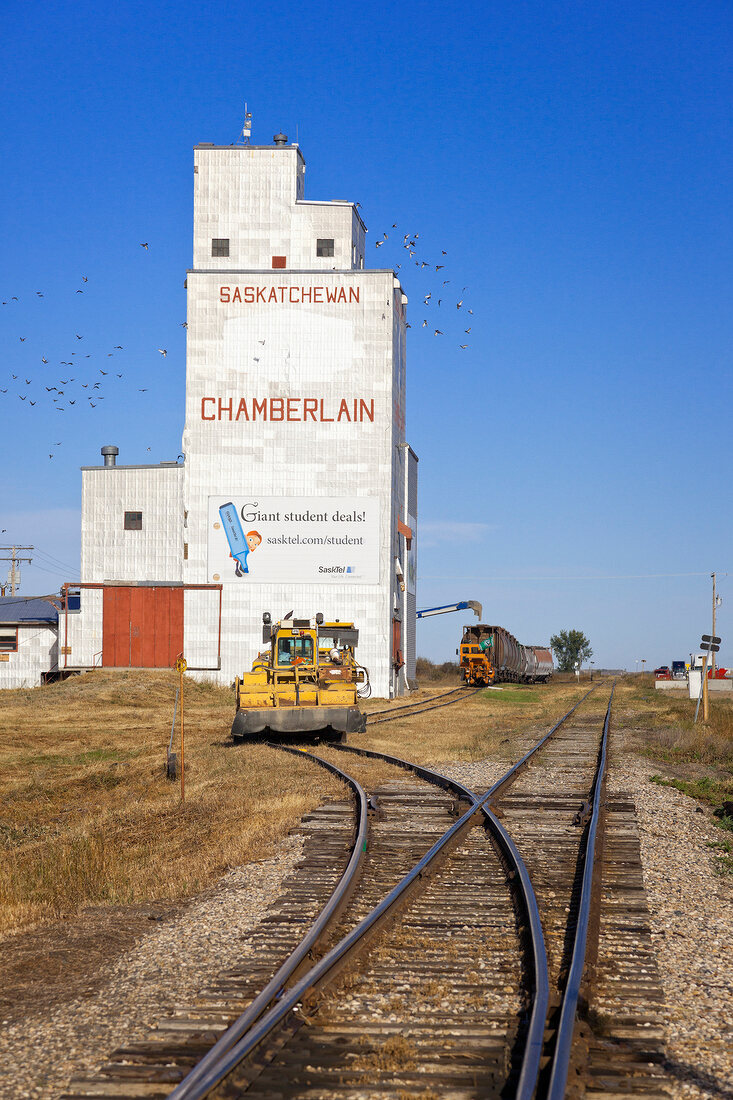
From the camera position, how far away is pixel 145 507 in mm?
51562

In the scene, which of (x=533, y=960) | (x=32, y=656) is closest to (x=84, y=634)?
(x=32, y=656)

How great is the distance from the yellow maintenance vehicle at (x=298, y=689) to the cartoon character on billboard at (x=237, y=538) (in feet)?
70.5

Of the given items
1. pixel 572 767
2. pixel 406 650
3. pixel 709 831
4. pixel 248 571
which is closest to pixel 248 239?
pixel 248 571

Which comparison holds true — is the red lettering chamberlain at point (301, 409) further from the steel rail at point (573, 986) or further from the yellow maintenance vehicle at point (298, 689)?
the steel rail at point (573, 986)

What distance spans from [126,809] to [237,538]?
30.6 metres

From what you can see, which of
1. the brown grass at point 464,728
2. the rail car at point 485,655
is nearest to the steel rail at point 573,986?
the brown grass at point 464,728

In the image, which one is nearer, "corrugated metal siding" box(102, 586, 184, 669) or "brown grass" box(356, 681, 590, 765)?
"brown grass" box(356, 681, 590, 765)

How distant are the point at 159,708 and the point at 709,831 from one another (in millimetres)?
29116

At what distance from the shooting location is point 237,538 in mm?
47688

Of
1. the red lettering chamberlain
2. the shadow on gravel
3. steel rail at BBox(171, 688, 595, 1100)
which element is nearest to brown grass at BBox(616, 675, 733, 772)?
steel rail at BBox(171, 688, 595, 1100)

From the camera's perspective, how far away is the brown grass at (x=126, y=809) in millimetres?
11227

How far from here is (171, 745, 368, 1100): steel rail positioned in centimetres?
544

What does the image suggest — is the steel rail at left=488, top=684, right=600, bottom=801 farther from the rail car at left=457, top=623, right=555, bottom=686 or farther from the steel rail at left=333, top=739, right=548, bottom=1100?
the rail car at left=457, top=623, right=555, bottom=686

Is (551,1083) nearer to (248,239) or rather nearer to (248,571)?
(248,571)
